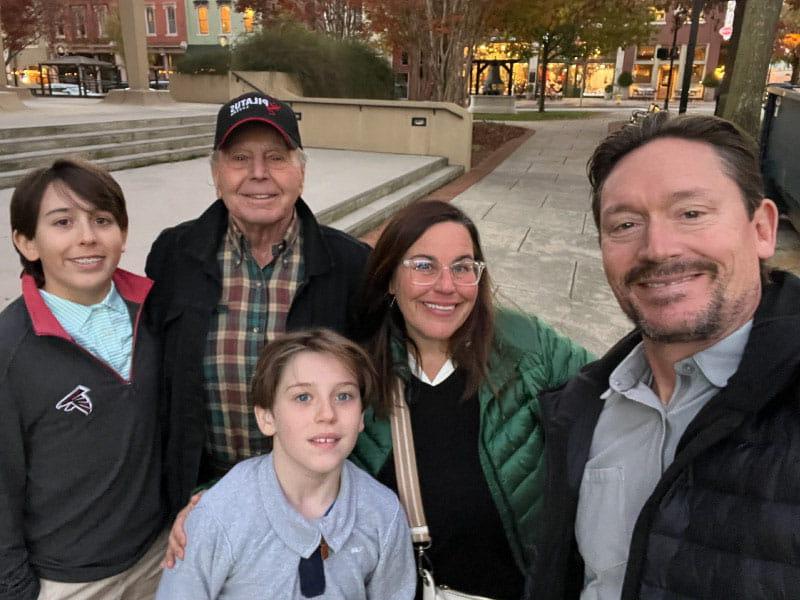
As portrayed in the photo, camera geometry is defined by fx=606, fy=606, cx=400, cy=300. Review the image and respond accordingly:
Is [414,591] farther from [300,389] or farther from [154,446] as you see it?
[154,446]

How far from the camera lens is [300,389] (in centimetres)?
169

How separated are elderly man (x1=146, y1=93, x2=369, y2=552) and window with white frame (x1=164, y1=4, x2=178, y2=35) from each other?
58039 millimetres

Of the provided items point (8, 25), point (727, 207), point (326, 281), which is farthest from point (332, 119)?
point (8, 25)

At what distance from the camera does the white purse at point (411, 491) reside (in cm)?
185

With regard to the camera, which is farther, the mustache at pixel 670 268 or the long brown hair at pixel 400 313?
the long brown hair at pixel 400 313

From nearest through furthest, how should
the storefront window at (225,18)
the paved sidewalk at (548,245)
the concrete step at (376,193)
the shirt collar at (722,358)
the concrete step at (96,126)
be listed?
the shirt collar at (722,358) < the paved sidewalk at (548,245) < the concrete step at (376,193) < the concrete step at (96,126) < the storefront window at (225,18)

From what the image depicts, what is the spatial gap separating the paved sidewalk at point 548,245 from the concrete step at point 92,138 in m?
6.22

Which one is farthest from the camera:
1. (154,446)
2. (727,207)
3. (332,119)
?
(332,119)

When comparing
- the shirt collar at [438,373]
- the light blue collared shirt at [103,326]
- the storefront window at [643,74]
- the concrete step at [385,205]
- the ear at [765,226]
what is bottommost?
the concrete step at [385,205]

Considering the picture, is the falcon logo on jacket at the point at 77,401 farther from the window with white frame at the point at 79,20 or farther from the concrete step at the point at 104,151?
the window with white frame at the point at 79,20

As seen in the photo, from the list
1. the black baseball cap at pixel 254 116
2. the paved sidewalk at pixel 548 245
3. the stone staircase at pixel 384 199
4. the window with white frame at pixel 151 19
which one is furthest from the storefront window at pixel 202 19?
the black baseball cap at pixel 254 116

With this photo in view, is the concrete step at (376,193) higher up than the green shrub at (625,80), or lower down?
lower down

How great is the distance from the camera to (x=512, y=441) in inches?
76.1

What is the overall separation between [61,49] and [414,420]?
206ft
